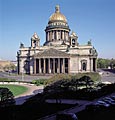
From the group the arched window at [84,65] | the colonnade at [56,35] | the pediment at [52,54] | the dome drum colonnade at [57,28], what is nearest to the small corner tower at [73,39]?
the pediment at [52,54]

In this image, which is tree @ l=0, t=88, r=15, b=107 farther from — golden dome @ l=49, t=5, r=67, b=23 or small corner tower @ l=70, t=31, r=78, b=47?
golden dome @ l=49, t=5, r=67, b=23

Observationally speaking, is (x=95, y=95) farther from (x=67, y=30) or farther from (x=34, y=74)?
(x=67, y=30)

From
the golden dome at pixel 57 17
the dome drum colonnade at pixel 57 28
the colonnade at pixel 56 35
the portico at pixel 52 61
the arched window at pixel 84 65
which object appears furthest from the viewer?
the golden dome at pixel 57 17

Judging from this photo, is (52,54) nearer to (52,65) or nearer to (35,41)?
(52,65)

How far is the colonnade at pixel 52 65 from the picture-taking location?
94.2 meters

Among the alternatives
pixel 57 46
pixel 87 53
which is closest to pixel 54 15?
pixel 57 46

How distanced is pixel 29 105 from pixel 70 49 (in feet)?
234

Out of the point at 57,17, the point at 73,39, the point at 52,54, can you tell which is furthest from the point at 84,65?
the point at 57,17

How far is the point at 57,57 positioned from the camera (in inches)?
3686

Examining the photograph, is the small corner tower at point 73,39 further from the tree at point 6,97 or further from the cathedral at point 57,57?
the tree at point 6,97

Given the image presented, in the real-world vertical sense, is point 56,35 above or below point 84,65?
A: above

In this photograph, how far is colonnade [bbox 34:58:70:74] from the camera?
94188mm

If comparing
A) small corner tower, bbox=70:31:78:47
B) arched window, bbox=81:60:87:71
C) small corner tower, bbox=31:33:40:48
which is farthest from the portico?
small corner tower, bbox=31:33:40:48

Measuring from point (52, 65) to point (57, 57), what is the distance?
405 cm
